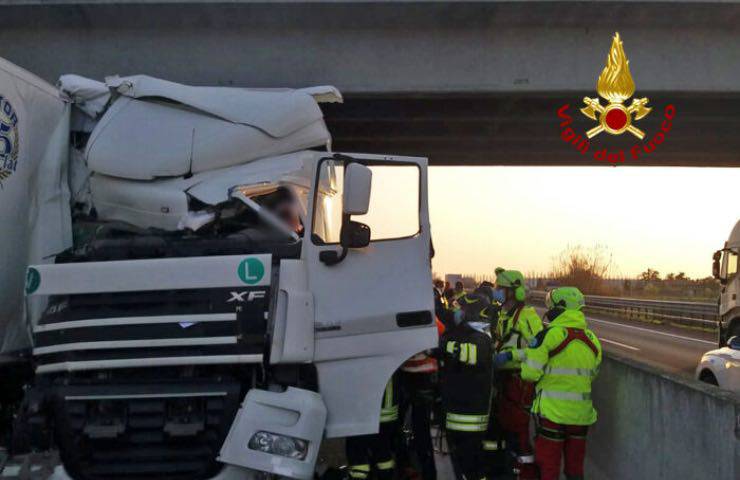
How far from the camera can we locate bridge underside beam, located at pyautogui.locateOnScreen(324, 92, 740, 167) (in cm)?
1389

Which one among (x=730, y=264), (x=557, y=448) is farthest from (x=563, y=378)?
(x=730, y=264)

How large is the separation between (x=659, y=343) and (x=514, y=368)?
17.1 meters

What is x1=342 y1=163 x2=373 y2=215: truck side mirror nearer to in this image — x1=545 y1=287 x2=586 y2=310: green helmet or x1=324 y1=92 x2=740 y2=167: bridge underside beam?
x1=545 y1=287 x2=586 y2=310: green helmet

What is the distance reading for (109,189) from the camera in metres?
5.58

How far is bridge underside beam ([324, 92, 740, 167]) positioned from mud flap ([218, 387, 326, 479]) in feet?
29.4

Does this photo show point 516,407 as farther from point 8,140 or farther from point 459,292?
point 459,292

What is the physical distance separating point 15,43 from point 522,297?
9937 millimetres

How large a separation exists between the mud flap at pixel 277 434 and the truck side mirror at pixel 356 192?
1269 millimetres

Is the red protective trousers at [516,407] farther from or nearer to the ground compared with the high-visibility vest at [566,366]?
nearer to the ground

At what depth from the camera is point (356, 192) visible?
5.06 meters

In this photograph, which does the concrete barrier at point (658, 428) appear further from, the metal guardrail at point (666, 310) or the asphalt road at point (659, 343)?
the metal guardrail at point (666, 310)

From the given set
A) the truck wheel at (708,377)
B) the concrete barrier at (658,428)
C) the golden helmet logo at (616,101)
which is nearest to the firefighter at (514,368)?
the concrete barrier at (658,428)

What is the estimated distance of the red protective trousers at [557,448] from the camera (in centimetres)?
570

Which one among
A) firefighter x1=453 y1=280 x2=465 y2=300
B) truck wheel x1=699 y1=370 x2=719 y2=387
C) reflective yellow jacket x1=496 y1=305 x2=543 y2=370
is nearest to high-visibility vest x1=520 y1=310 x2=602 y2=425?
reflective yellow jacket x1=496 y1=305 x2=543 y2=370
